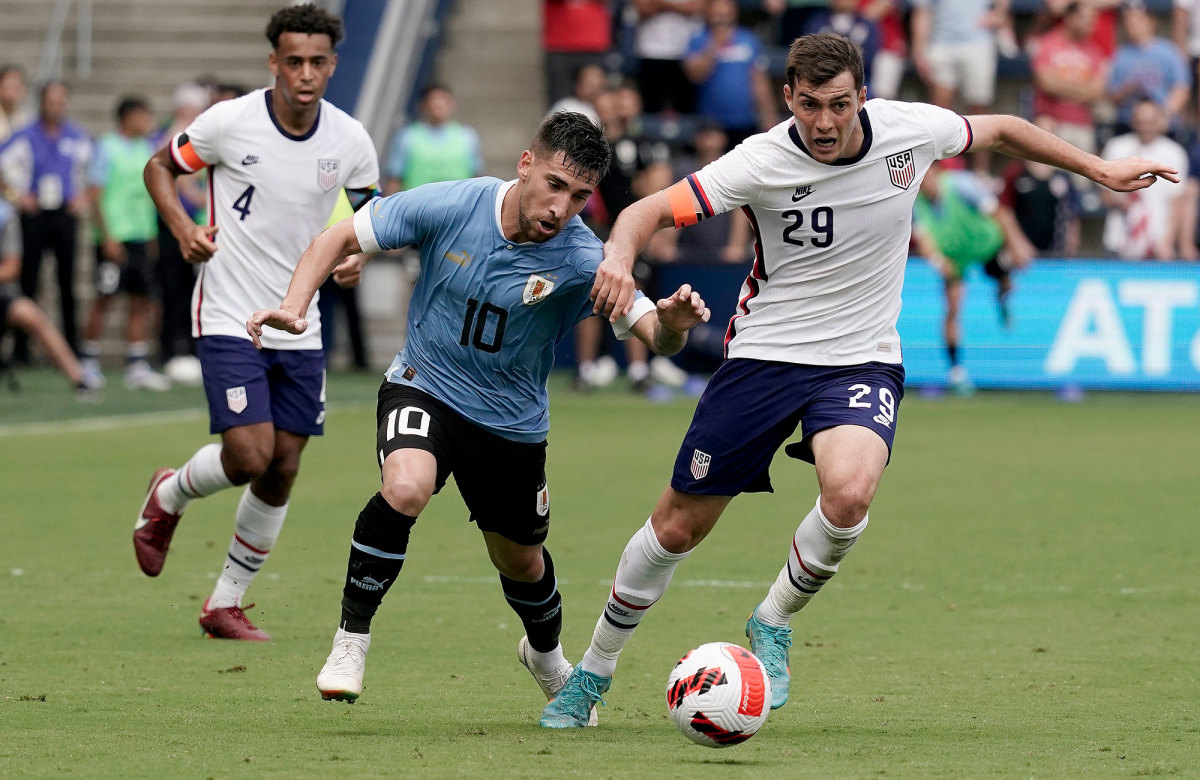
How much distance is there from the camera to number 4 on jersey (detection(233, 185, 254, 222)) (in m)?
7.65

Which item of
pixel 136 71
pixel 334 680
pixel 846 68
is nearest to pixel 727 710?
pixel 334 680

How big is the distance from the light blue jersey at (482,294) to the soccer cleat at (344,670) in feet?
2.64

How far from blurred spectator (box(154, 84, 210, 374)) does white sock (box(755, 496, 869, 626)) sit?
12.6 metres

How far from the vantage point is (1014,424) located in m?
15.5

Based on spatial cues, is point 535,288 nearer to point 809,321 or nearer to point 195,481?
point 809,321

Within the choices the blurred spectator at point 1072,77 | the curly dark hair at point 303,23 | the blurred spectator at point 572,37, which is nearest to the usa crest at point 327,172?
the curly dark hair at point 303,23

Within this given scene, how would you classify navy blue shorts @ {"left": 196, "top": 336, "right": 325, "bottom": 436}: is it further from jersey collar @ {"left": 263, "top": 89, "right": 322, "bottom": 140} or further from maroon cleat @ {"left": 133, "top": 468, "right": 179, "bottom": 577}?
jersey collar @ {"left": 263, "top": 89, "right": 322, "bottom": 140}

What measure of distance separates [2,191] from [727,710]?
14.1 meters

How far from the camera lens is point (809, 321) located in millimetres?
6316

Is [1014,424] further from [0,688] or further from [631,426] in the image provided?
[0,688]

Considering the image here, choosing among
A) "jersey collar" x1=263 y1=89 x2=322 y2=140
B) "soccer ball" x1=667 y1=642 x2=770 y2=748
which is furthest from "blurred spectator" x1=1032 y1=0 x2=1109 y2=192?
"soccer ball" x1=667 y1=642 x2=770 y2=748

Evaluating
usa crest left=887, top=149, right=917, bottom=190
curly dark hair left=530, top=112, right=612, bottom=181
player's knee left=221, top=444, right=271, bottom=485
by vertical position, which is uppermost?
curly dark hair left=530, top=112, right=612, bottom=181

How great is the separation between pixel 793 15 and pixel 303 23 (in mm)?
14647

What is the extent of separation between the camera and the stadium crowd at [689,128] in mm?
17875
